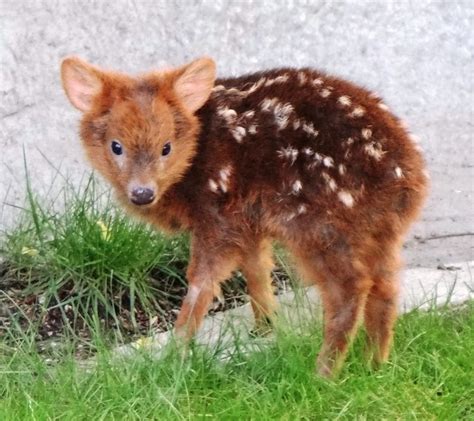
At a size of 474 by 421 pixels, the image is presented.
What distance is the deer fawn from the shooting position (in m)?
4.22

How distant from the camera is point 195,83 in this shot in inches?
175

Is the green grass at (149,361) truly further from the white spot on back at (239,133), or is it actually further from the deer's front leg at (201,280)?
the white spot on back at (239,133)

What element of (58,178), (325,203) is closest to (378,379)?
(325,203)

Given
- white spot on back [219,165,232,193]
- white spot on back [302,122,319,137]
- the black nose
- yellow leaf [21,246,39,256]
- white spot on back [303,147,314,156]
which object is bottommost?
yellow leaf [21,246,39,256]

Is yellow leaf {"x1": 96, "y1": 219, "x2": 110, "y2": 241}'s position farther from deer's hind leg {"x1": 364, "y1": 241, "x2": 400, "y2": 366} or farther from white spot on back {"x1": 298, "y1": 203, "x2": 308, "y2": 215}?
deer's hind leg {"x1": 364, "y1": 241, "x2": 400, "y2": 366}

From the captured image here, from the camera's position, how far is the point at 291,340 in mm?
4418

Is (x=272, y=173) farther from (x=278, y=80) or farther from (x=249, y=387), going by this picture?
(x=249, y=387)

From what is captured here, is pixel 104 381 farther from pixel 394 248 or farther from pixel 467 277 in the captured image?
pixel 467 277

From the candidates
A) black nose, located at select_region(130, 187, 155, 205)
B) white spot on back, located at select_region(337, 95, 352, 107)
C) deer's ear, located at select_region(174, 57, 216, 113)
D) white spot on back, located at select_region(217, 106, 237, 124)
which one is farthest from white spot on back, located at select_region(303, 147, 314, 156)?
black nose, located at select_region(130, 187, 155, 205)

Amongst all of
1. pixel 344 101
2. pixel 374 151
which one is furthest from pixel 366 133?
pixel 344 101

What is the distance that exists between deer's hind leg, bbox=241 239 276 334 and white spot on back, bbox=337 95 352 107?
2.50 ft

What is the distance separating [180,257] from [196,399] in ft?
4.60

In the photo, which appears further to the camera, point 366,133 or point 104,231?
point 104,231

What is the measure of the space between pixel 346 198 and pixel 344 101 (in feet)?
1.30
